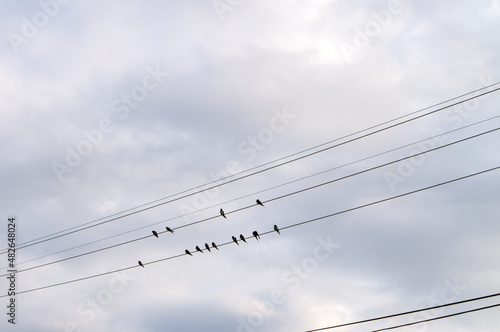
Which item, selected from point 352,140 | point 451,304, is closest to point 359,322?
point 451,304

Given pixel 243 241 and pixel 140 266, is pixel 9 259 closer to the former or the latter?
pixel 140 266

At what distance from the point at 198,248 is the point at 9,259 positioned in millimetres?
15515

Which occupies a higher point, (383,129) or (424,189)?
(383,129)

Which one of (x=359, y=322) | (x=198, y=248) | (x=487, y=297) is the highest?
(x=198, y=248)

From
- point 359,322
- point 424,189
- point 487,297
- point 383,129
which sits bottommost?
point 487,297

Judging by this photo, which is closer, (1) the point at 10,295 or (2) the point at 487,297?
(2) the point at 487,297

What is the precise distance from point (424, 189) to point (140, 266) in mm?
17491

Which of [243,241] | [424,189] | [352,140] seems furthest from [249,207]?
[424,189]

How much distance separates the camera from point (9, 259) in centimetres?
4344

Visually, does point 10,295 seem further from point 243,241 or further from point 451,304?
point 451,304

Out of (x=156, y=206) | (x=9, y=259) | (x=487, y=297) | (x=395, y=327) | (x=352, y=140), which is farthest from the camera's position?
(x=9, y=259)

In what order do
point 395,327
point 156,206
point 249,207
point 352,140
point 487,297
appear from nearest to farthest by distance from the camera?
point 487,297, point 395,327, point 352,140, point 249,207, point 156,206

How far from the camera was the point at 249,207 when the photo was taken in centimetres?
3067

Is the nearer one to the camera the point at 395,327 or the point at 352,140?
the point at 395,327
